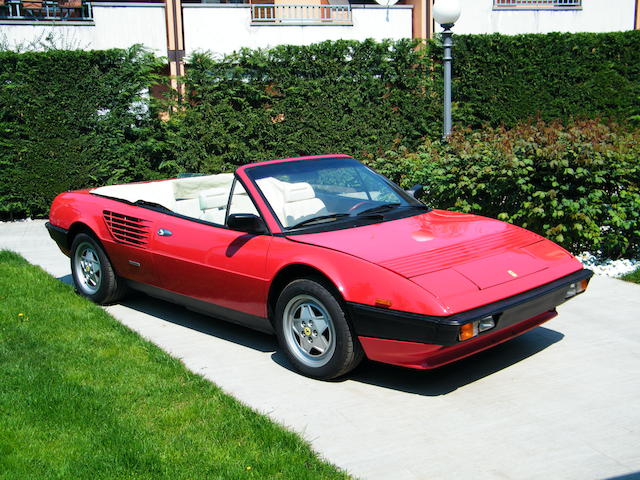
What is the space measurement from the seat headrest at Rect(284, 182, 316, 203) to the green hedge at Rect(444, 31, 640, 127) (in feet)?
35.1

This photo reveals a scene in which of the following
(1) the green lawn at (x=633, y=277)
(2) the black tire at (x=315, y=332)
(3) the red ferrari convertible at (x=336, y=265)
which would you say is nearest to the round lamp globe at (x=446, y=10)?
(1) the green lawn at (x=633, y=277)

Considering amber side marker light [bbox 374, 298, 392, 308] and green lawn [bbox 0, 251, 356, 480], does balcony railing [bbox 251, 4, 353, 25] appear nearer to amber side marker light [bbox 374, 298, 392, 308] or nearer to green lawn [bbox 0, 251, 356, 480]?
green lawn [bbox 0, 251, 356, 480]

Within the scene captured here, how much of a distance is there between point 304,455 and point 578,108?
14748 millimetres

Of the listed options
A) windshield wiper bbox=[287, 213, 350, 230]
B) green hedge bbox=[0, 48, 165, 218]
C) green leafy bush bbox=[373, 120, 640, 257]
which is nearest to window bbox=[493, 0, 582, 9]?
green hedge bbox=[0, 48, 165, 218]

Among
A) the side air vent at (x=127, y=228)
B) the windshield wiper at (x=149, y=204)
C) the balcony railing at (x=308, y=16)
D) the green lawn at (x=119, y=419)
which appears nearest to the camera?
the green lawn at (x=119, y=419)

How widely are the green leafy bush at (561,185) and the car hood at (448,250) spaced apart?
2.11 meters

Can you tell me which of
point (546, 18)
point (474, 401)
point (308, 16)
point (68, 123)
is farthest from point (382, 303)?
point (546, 18)

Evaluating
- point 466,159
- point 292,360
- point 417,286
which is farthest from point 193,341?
point 466,159

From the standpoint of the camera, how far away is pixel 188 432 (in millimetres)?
4293

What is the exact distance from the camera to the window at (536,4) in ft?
62.6

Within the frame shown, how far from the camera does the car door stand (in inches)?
216

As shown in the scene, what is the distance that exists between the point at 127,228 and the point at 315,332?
2.50 m

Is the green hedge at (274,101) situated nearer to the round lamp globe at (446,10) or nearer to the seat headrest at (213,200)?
the round lamp globe at (446,10)

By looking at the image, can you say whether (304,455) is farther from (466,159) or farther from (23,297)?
(466,159)
